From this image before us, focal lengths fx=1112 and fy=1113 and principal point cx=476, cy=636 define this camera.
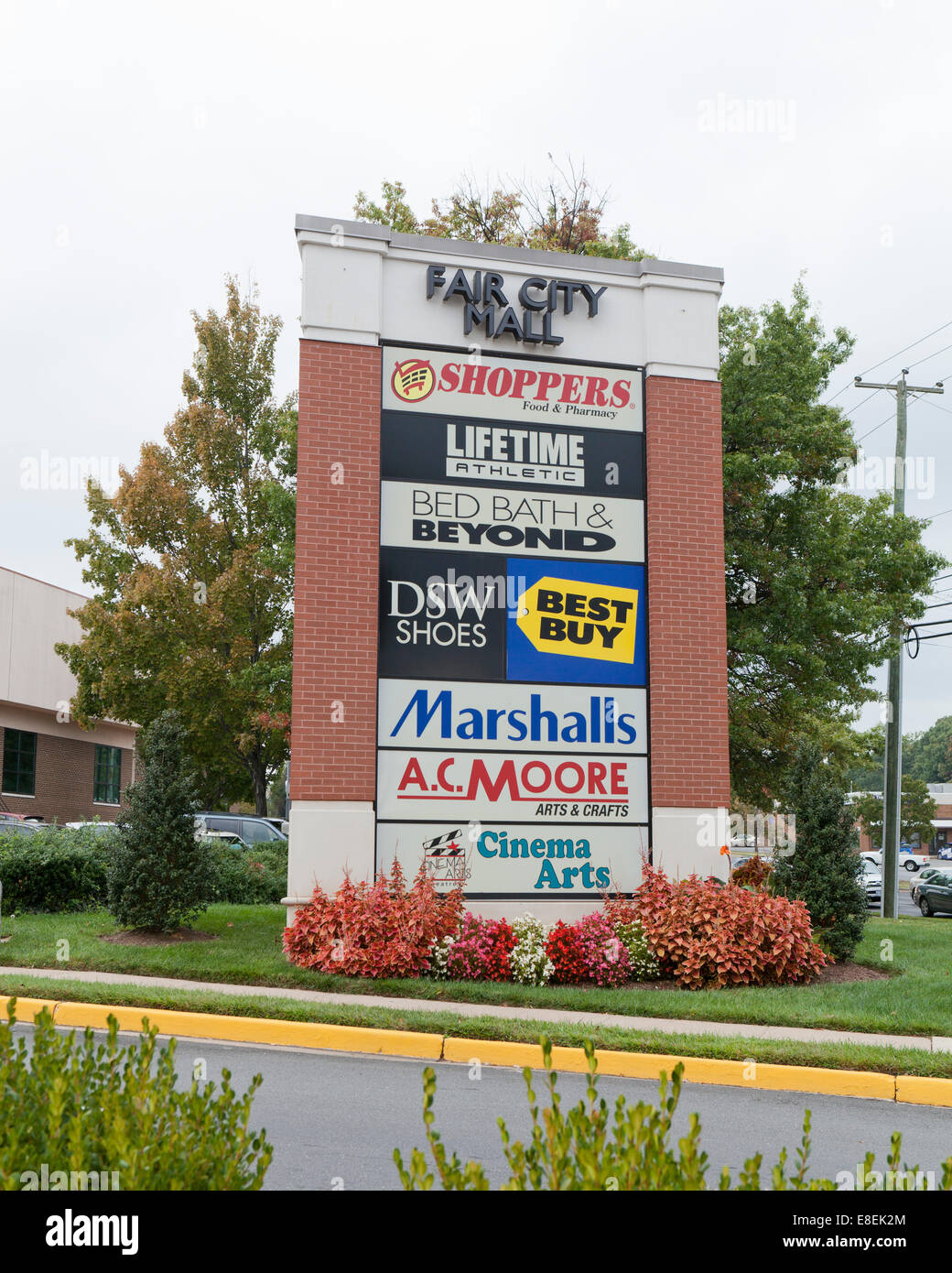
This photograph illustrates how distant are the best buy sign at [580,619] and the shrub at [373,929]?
10.1ft

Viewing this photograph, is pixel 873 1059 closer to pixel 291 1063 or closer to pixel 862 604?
pixel 291 1063

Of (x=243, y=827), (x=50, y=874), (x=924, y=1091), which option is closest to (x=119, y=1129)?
(x=924, y=1091)

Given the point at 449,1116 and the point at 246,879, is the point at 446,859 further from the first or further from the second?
the point at 246,879

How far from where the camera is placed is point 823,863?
12.8 metres

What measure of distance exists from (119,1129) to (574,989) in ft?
27.7

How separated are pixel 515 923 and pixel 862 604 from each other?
11.0 meters

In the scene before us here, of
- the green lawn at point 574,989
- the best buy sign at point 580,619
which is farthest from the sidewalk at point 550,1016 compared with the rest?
the best buy sign at point 580,619

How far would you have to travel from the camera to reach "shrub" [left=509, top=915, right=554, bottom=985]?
11.1 meters

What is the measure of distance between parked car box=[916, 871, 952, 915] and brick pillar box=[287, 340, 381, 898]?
2529cm

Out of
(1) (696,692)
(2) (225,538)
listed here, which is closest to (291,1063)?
(1) (696,692)

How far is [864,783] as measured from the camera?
445ft

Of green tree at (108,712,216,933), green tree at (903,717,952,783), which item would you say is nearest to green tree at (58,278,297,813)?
green tree at (108,712,216,933)

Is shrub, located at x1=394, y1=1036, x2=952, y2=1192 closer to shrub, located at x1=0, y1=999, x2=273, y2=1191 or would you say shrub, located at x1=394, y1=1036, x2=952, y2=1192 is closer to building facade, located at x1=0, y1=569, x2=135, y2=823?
shrub, located at x1=0, y1=999, x2=273, y2=1191

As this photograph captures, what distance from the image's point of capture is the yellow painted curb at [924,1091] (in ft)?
26.5
